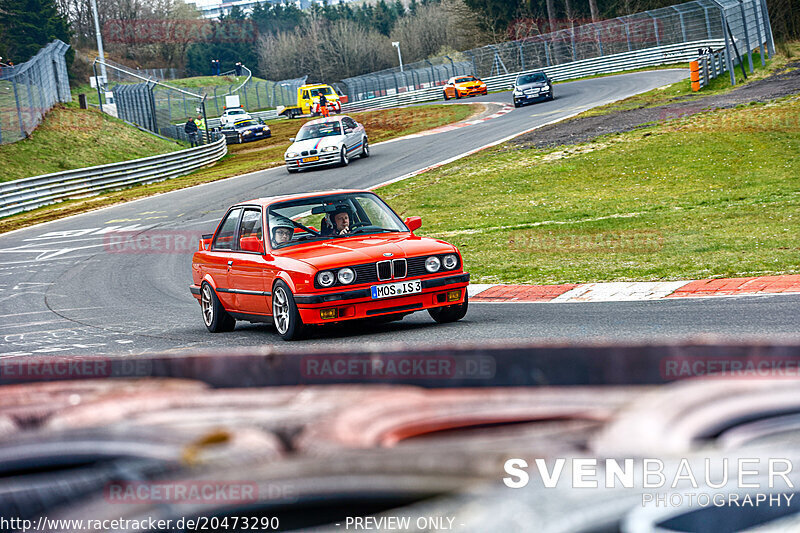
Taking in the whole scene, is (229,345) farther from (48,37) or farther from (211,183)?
(48,37)

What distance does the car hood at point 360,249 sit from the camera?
833cm

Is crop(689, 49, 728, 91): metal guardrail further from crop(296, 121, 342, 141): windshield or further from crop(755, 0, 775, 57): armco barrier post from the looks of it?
crop(296, 121, 342, 141): windshield

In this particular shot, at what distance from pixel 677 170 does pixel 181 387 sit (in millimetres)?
19323

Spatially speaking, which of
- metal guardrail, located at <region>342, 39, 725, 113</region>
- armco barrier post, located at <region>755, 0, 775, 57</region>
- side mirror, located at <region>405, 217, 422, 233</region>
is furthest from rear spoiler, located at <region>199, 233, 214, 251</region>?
metal guardrail, located at <region>342, 39, 725, 113</region>

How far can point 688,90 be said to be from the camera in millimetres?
34812

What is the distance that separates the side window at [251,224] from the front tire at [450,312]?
2004 millimetres

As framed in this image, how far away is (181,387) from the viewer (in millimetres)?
2609

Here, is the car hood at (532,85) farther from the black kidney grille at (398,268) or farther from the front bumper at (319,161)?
the black kidney grille at (398,268)

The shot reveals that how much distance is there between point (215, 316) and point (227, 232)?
0.95 m

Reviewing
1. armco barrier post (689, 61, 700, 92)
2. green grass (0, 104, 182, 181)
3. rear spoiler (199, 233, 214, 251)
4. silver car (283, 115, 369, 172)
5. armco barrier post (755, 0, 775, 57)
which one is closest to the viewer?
rear spoiler (199, 233, 214, 251)

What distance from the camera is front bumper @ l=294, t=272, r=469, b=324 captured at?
8195mm

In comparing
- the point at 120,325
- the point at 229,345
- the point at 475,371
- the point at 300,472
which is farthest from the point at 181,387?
the point at 120,325

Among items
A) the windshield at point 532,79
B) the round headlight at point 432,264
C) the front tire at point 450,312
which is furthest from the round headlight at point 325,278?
the windshield at point 532,79

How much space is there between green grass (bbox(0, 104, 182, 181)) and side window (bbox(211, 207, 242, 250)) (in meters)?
22.9
